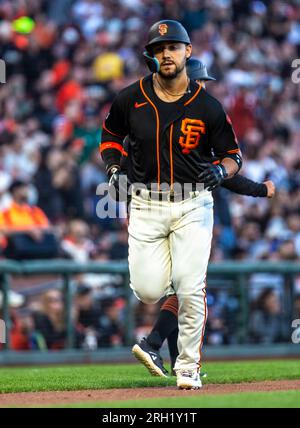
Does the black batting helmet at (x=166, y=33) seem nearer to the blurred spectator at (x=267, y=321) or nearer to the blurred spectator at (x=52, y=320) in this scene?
the blurred spectator at (x=52, y=320)

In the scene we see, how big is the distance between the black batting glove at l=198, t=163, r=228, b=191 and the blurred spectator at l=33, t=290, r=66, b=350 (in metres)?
5.74

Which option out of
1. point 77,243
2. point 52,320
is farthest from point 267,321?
point 52,320

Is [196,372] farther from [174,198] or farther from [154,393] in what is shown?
[174,198]

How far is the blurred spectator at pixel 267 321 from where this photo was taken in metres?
13.6

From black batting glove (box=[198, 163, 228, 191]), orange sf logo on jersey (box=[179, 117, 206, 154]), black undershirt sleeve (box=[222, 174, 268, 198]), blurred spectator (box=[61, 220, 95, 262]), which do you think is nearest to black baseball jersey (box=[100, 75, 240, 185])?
orange sf logo on jersey (box=[179, 117, 206, 154])

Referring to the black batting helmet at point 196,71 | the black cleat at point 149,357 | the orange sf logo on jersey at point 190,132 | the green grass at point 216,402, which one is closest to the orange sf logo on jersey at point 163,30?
the orange sf logo on jersey at point 190,132

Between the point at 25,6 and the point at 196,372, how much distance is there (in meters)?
12.2

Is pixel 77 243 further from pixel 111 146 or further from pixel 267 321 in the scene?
pixel 111 146

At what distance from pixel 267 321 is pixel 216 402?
7707 mm

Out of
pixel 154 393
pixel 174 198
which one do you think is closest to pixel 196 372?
pixel 154 393

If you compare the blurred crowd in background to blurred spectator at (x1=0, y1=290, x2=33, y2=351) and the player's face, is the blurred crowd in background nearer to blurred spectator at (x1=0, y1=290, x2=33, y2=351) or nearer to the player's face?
blurred spectator at (x1=0, y1=290, x2=33, y2=351)

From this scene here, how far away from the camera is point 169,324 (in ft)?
26.0

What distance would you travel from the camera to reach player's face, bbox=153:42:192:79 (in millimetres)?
7078

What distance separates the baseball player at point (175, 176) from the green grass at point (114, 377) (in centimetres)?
62
